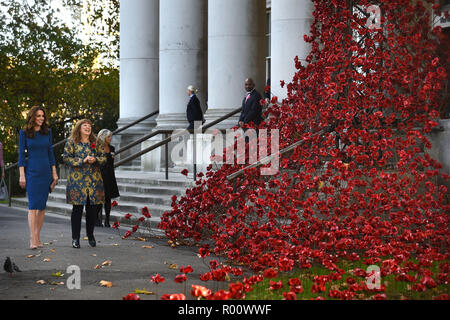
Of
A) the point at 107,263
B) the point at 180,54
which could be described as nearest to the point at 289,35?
the point at 180,54

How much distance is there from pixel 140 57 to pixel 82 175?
11133 millimetres

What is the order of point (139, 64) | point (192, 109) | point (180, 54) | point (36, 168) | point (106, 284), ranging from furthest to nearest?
point (139, 64), point (180, 54), point (192, 109), point (36, 168), point (106, 284)

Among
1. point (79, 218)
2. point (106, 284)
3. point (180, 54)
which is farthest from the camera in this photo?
point (180, 54)

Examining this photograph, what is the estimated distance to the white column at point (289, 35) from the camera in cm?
1430

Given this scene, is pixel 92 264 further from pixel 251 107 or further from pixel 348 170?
pixel 251 107

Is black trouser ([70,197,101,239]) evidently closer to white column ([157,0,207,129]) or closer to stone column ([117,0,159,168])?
white column ([157,0,207,129])

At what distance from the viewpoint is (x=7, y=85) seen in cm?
2977

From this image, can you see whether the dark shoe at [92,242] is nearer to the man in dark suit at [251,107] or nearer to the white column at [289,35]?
the man in dark suit at [251,107]

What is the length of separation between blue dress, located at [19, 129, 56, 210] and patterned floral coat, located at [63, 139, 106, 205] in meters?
0.30

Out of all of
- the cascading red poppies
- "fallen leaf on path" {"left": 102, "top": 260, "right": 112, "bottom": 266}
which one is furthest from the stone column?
"fallen leaf on path" {"left": 102, "top": 260, "right": 112, "bottom": 266}

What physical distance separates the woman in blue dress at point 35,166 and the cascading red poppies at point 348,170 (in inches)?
77.0

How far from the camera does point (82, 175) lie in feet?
35.6

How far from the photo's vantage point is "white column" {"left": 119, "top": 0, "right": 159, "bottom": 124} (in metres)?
21.5
